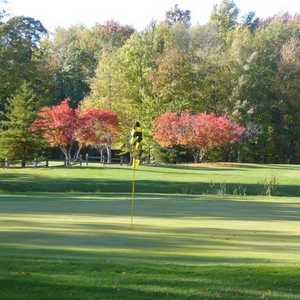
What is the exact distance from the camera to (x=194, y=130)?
216ft

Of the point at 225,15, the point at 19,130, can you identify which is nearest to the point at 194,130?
the point at 19,130

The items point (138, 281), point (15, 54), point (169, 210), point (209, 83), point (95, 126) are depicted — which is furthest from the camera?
point (209, 83)

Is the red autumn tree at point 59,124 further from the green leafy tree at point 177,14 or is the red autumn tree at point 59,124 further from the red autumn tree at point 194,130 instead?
the green leafy tree at point 177,14

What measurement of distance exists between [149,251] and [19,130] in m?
44.0

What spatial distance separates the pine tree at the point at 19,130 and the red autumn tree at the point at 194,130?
14.2 meters

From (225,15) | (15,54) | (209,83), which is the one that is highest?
(225,15)

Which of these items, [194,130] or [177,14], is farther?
[177,14]

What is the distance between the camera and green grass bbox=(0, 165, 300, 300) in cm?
842

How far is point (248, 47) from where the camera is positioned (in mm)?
77375

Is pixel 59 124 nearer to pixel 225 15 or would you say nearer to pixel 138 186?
pixel 138 186

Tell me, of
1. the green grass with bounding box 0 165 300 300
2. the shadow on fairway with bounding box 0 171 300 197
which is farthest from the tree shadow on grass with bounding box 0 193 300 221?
the shadow on fairway with bounding box 0 171 300 197

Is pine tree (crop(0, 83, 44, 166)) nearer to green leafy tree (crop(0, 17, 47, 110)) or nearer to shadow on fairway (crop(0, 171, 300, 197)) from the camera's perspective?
green leafy tree (crop(0, 17, 47, 110))

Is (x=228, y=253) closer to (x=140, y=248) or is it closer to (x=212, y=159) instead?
(x=140, y=248)

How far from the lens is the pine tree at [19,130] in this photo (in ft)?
181
